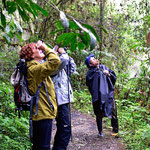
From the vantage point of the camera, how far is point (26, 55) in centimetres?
254

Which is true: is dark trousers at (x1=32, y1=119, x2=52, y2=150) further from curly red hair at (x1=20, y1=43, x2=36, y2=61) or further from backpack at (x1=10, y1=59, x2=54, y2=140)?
curly red hair at (x1=20, y1=43, x2=36, y2=61)

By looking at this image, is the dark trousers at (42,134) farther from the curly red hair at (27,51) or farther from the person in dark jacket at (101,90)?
the person in dark jacket at (101,90)

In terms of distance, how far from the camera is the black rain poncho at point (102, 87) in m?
4.41

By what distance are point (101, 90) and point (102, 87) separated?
0.08m

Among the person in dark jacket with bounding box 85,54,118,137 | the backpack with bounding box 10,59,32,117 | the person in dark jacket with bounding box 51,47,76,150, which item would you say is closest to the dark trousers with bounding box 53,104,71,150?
the person in dark jacket with bounding box 51,47,76,150

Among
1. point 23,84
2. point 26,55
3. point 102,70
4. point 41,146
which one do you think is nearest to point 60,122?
point 41,146

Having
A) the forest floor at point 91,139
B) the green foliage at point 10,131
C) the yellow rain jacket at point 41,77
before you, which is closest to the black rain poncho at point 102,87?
the forest floor at point 91,139

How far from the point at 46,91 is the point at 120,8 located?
28.2ft

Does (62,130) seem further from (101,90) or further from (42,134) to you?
(101,90)

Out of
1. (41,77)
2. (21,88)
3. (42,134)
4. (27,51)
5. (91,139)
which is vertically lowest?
(91,139)

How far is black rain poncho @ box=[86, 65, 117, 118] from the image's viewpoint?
441 cm

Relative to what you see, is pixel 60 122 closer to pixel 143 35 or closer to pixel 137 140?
pixel 137 140

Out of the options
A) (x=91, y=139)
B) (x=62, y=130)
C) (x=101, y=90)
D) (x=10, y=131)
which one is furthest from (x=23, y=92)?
(x=91, y=139)

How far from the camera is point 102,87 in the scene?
4480mm
